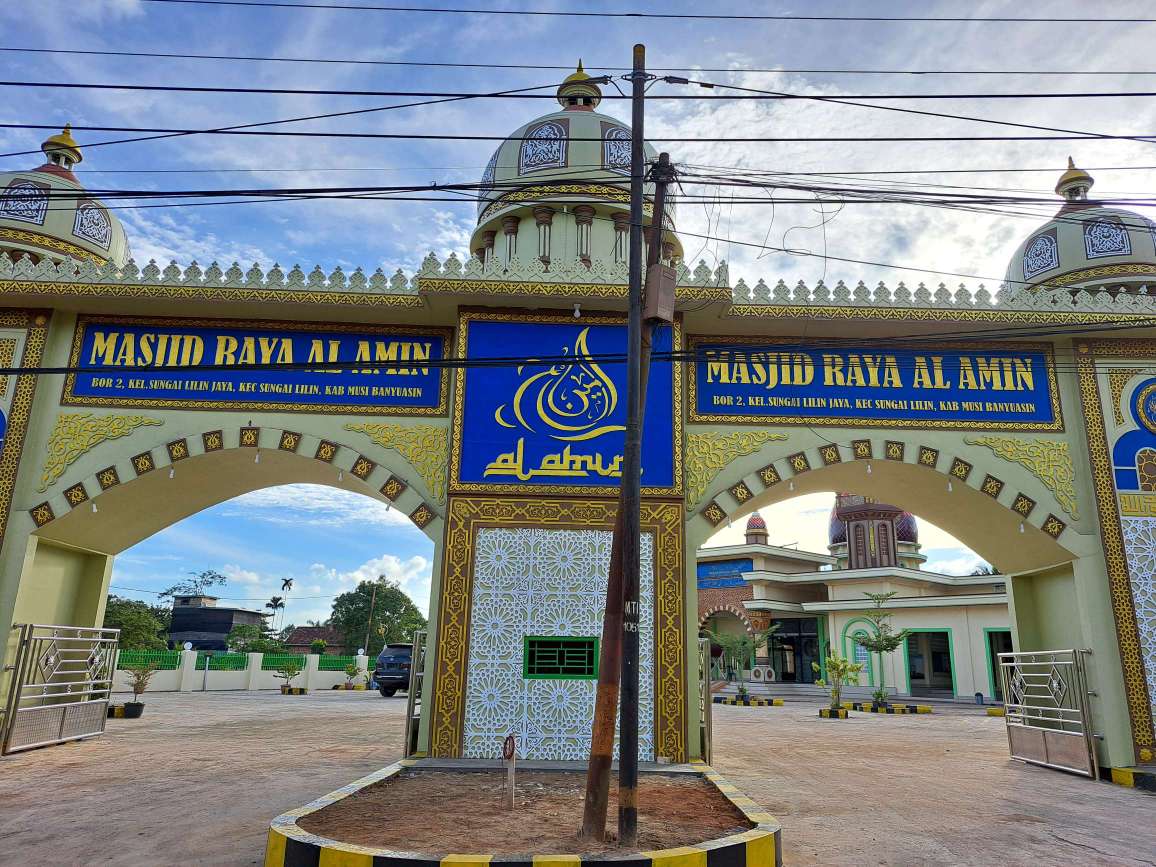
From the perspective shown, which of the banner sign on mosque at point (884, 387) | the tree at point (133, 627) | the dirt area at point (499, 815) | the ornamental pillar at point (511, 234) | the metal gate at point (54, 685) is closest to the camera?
the dirt area at point (499, 815)

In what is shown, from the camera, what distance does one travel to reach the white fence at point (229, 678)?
66.2 ft

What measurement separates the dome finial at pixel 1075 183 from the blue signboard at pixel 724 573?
17563 millimetres

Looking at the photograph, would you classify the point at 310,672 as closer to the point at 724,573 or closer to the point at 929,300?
the point at 724,573

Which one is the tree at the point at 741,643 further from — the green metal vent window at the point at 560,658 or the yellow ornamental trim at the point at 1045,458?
the green metal vent window at the point at 560,658

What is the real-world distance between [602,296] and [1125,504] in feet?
21.5

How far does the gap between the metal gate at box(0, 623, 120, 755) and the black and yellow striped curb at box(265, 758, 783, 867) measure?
581 centimetres

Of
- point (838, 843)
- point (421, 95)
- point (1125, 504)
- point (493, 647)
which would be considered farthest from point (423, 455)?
point (1125, 504)

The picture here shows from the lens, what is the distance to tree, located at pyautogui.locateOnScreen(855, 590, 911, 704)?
70.8 ft

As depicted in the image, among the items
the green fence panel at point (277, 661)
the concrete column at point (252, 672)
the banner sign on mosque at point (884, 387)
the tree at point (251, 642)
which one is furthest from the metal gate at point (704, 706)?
the tree at point (251, 642)

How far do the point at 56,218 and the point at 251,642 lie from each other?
78.5ft

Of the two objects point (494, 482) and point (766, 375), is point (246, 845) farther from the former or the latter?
point (766, 375)

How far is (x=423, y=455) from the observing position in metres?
9.17

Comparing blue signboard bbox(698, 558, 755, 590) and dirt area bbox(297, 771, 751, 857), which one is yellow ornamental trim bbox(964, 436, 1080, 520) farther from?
blue signboard bbox(698, 558, 755, 590)

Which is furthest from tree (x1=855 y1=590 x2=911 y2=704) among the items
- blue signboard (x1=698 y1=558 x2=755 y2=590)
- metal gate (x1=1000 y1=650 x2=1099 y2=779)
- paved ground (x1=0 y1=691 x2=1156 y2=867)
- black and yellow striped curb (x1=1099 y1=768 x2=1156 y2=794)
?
black and yellow striped curb (x1=1099 y1=768 x2=1156 y2=794)
